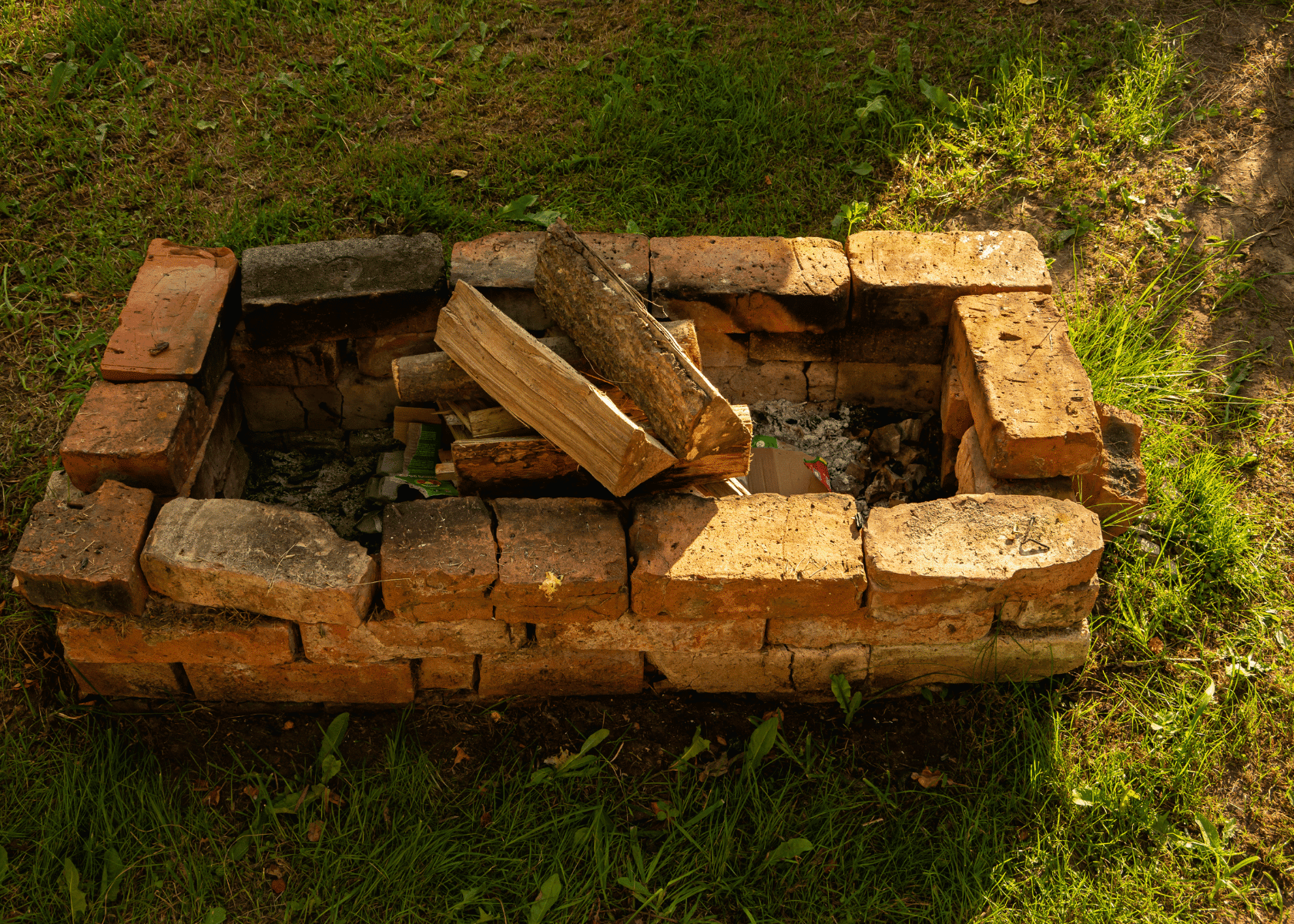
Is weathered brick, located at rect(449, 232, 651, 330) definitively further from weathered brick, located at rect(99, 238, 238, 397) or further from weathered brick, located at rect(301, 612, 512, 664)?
weathered brick, located at rect(301, 612, 512, 664)

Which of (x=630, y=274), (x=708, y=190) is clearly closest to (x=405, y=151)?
(x=708, y=190)

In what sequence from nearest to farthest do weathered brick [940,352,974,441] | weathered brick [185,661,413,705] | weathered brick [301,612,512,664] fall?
weathered brick [301,612,512,664]
weathered brick [185,661,413,705]
weathered brick [940,352,974,441]

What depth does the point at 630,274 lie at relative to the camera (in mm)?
4098

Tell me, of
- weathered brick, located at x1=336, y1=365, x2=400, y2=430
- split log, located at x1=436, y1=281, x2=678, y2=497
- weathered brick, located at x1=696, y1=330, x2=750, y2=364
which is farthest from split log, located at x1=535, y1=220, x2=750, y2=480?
weathered brick, located at x1=336, y1=365, x2=400, y2=430

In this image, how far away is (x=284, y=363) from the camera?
164 inches

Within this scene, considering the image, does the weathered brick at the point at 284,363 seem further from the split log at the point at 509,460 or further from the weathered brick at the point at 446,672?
the weathered brick at the point at 446,672

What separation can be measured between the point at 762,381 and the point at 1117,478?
1.55 m

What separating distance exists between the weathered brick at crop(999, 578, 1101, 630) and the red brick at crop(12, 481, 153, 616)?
302cm

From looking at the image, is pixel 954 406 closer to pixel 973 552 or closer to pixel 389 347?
pixel 973 552

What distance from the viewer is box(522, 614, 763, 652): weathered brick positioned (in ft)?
11.3

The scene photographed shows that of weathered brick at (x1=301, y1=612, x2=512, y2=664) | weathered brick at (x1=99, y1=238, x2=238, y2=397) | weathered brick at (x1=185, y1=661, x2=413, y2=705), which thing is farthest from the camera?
weathered brick at (x1=99, y1=238, x2=238, y2=397)

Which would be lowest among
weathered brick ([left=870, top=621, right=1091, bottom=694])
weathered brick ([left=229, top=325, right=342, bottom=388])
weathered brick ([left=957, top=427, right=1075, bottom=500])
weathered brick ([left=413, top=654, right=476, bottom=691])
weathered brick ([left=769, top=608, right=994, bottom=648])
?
weathered brick ([left=413, top=654, right=476, bottom=691])

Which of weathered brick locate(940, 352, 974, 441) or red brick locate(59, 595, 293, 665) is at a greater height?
weathered brick locate(940, 352, 974, 441)

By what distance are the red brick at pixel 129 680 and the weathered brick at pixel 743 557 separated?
5.83ft
